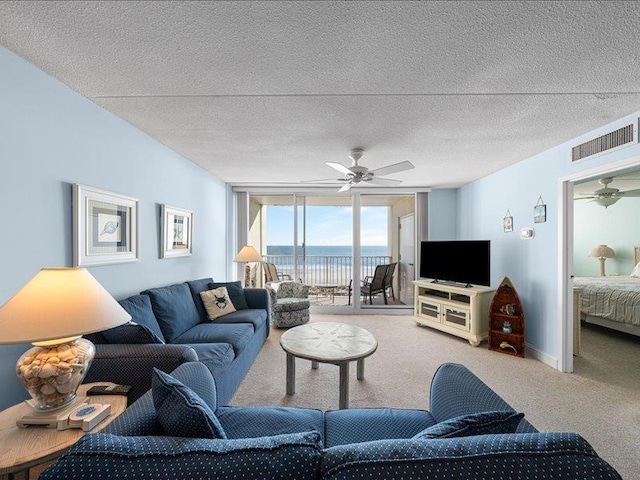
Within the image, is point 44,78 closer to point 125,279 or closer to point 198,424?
→ point 125,279

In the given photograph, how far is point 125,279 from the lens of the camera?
8.43 feet

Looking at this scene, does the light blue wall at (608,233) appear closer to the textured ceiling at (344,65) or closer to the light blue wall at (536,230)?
the light blue wall at (536,230)

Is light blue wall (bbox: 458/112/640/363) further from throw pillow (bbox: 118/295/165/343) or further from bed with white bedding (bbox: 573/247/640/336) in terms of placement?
throw pillow (bbox: 118/295/165/343)

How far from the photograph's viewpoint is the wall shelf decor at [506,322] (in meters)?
3.47

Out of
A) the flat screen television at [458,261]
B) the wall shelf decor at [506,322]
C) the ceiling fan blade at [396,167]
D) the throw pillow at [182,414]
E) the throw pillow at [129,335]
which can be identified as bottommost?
the wall shelf decor at [506,322]

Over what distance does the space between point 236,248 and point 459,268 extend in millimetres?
3762

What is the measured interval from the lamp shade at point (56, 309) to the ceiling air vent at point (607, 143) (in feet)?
12.5

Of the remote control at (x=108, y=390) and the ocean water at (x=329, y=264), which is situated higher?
the ocean water at (x=329, y=264)

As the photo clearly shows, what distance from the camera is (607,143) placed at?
101 inches

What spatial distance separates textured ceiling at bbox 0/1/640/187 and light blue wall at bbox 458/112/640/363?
381 millimetres

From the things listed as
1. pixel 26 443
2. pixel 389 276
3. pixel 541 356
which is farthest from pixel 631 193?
pixel 26 443

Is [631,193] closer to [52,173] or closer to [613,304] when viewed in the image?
[613,304]

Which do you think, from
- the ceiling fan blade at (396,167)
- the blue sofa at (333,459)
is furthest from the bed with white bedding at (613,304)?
the blue sofa at (333,459)

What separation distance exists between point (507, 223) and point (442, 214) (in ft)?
4.94
